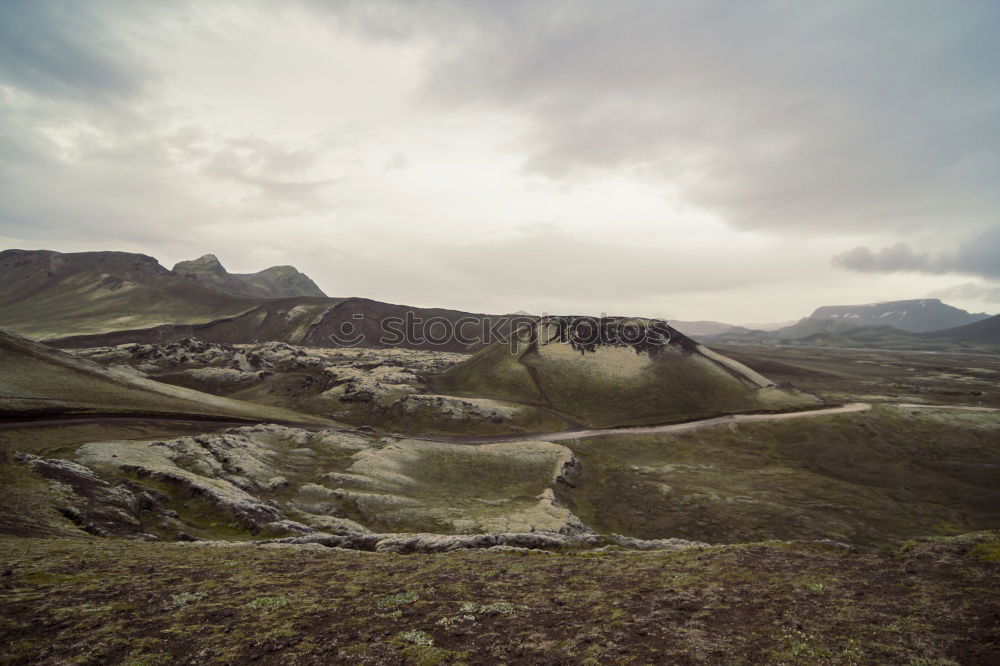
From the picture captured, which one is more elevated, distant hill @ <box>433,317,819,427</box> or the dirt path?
distant hill @ <box>433,317,819,427</box>

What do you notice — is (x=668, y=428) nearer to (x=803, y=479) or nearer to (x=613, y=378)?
(x=613, y=378)

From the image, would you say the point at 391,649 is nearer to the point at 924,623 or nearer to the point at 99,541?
the point at 924,623

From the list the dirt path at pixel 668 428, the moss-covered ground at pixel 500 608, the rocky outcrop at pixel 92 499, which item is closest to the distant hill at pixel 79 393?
the rocky outcrop at pixel 92 499

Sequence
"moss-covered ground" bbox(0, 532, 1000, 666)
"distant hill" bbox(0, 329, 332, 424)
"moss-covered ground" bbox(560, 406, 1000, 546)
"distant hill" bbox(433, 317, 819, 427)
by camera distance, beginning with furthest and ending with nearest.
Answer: "distant hill" bbox(433, 317, 819, 427), "distant hill" bbox(0, 329, 332, 424), "moss-covered ground" bbox(560, 406, 1000, 546), "moss-covered ground" bbox(0, 532, 1000, 666)

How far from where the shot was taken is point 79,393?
8144 centimetres

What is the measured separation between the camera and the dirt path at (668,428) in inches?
4242

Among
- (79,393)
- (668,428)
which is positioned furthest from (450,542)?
(668,428)

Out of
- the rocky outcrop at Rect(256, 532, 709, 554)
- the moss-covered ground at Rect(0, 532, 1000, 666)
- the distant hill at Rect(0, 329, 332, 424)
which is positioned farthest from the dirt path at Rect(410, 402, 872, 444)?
the moss-covered ground at Rect(0, 532, 1000, 666)

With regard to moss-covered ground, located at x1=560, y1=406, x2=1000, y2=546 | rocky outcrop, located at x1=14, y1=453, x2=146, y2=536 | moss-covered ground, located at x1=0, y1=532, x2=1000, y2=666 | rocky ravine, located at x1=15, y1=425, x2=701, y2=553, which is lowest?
moss-covered ground, located at x1=560, y1=406, x2=1000, y2=546

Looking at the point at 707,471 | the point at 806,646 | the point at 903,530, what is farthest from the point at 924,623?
the point at 707,471

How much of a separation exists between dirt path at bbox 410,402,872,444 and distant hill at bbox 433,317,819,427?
5686mm

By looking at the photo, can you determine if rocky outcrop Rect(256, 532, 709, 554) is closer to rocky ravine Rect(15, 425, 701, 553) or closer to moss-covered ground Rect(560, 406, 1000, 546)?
rocky ravine Rect(15, 425, 701, 553)

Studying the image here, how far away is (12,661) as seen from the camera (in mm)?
14672

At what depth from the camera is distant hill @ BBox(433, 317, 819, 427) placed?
136375 millimetres
